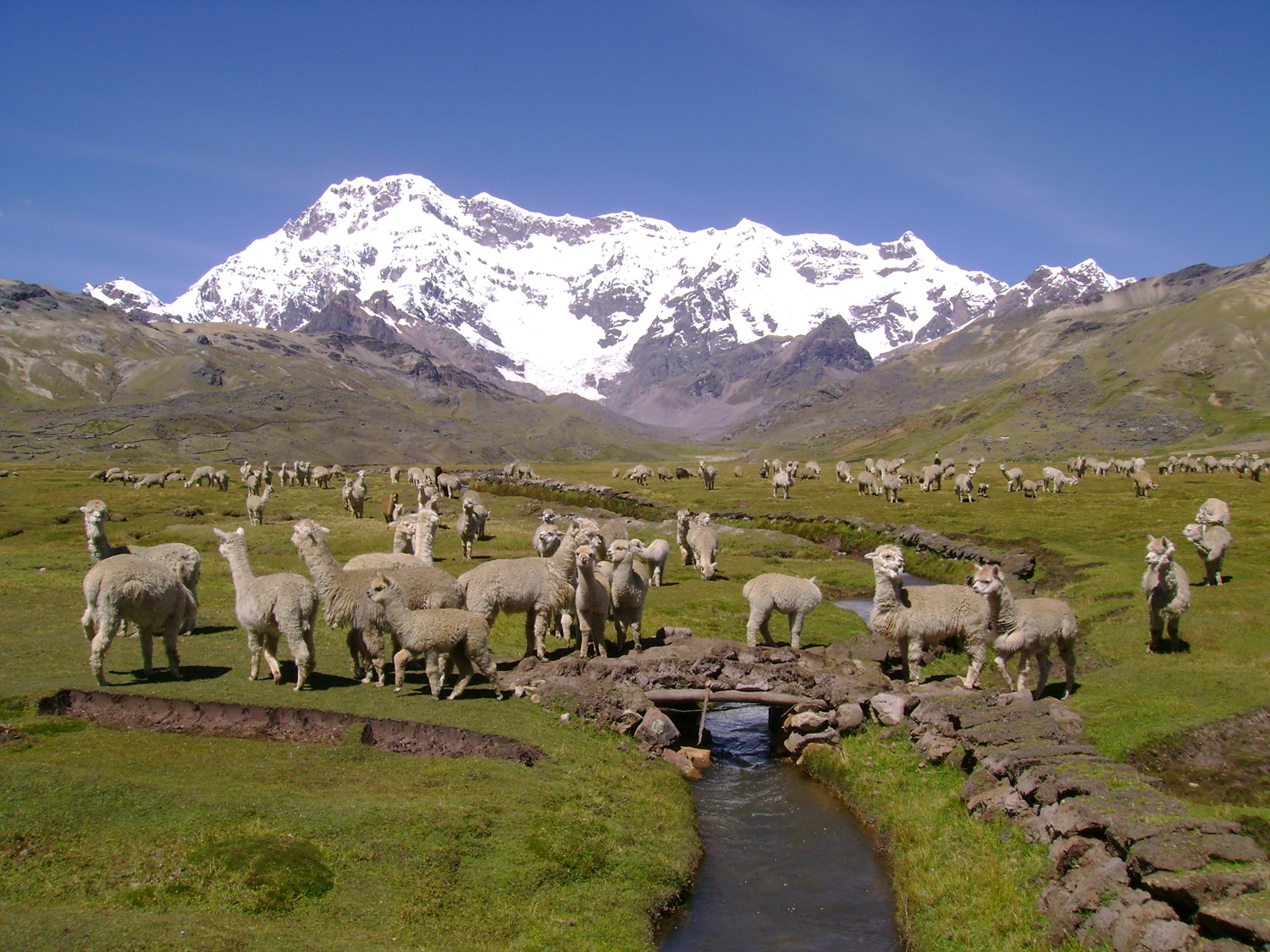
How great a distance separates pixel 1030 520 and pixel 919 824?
43.5 metres

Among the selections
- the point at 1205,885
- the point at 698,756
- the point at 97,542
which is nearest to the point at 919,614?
the point at 698,756

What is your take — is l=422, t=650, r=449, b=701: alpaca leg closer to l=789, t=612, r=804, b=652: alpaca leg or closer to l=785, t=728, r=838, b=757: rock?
l=785, t=728, r=838, b=757: rock

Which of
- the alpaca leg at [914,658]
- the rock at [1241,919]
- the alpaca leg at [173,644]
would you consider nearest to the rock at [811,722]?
the alpaca leg at [914,658]

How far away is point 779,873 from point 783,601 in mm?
10254

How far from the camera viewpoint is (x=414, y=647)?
1898cm

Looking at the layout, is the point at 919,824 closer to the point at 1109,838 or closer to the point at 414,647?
the point at 1109,838

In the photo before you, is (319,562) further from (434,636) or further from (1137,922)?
(1137,922)

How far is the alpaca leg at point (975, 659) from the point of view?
22.1 metres

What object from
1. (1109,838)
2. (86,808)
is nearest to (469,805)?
(86,808)

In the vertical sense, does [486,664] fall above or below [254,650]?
below

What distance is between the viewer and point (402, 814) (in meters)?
13.2

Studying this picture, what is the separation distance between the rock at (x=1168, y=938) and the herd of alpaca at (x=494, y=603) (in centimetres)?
1074

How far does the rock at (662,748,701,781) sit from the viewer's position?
20.0 metres

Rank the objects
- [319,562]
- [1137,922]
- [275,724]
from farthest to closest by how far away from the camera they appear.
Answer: [319,562], [275,724], [1137,922]
